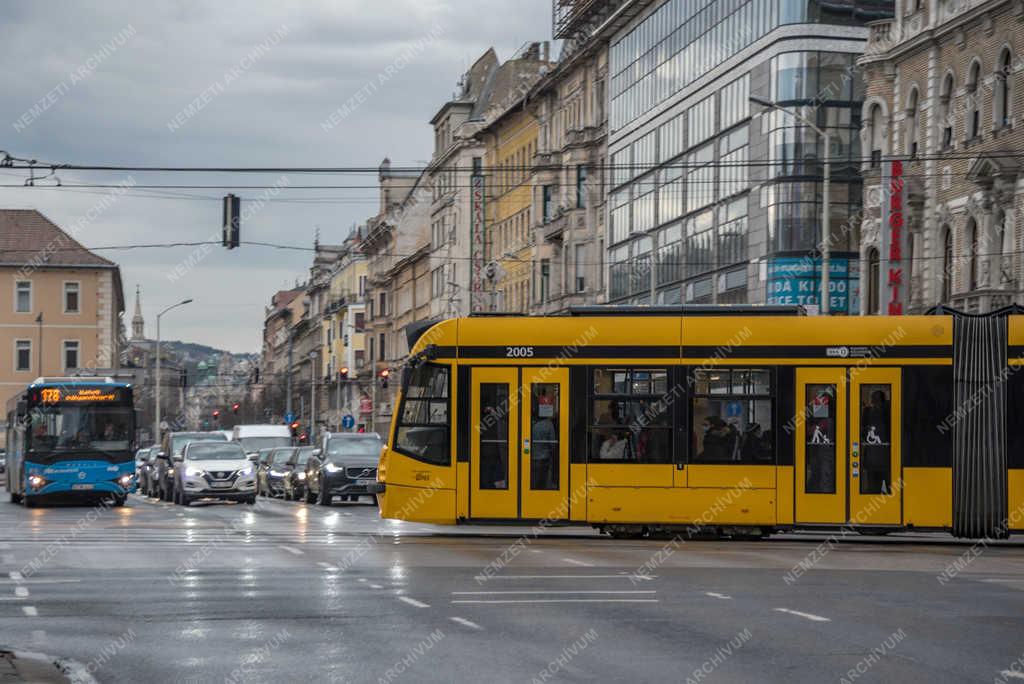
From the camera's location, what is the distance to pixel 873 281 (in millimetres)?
52125

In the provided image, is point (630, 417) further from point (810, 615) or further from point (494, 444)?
point (810, 615)

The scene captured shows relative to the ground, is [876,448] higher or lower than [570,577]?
higher

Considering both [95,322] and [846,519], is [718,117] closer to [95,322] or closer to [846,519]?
[846,519]

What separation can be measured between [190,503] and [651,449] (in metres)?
24.0

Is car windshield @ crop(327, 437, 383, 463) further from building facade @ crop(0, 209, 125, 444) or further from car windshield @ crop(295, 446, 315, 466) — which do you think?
building facade @ crop(0, 209, 125, 444)

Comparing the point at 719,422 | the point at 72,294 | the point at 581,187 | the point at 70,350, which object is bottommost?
the point at 719,422

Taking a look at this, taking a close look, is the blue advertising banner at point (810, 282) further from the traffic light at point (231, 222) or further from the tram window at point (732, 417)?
the tram window at point (732, 417)

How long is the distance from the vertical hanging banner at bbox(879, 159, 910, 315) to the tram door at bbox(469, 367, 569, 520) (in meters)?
23.0

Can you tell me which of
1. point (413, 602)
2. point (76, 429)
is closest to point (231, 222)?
point (76, 429)

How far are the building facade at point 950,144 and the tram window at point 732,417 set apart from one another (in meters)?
17.7

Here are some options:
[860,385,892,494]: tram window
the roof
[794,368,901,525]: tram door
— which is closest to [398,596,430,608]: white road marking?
[794,368,901,525]: tram door

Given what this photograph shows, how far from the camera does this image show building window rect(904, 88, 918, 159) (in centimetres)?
5009

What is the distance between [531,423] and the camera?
26.7 m

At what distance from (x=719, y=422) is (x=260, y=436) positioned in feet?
156
